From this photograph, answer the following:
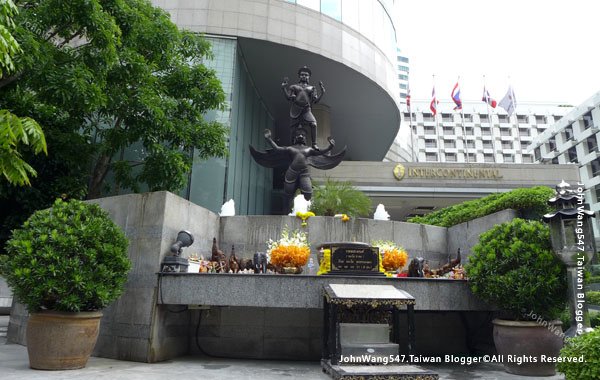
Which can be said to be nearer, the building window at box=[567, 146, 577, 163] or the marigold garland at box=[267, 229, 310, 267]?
the marigold garland at box=[267, 229, 310, 267]

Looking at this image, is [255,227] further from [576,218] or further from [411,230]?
[576,218]

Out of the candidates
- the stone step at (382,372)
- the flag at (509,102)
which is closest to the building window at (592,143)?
the flag at (509,102)

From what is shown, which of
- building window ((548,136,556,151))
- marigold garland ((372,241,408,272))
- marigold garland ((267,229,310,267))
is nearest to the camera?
marigold garland ((267,229,310,267))

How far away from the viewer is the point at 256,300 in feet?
25.7

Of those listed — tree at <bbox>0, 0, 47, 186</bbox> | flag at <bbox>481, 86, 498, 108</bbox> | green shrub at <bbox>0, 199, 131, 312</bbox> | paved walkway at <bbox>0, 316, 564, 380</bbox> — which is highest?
flag at <bbox>481, 86, 498, 108</bbox>

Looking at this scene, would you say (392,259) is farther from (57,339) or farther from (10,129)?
(10,129)

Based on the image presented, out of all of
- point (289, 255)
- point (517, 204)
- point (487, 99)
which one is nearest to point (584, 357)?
point (289, 255)

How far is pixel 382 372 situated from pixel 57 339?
5.06 m

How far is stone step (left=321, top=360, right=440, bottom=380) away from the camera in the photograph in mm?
5977

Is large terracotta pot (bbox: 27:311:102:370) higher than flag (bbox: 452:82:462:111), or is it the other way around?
flag (bbox: 452:82:462:111)

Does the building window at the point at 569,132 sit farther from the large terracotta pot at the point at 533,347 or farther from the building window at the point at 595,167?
the large terracotta pot at the point at 533,347

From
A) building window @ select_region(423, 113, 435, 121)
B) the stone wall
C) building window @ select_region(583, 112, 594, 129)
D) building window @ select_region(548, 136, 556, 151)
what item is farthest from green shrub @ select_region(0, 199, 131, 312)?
building window @ select_region(423, 113, 435, 121)

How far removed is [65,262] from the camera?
6.79 m

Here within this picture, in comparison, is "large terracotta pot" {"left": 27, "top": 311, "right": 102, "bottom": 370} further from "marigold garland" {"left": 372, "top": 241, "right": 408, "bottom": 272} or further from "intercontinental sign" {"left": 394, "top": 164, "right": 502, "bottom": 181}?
"intercontinental sign" {"left": 394, "top": 164, "right": 502, "bottom": 181}
